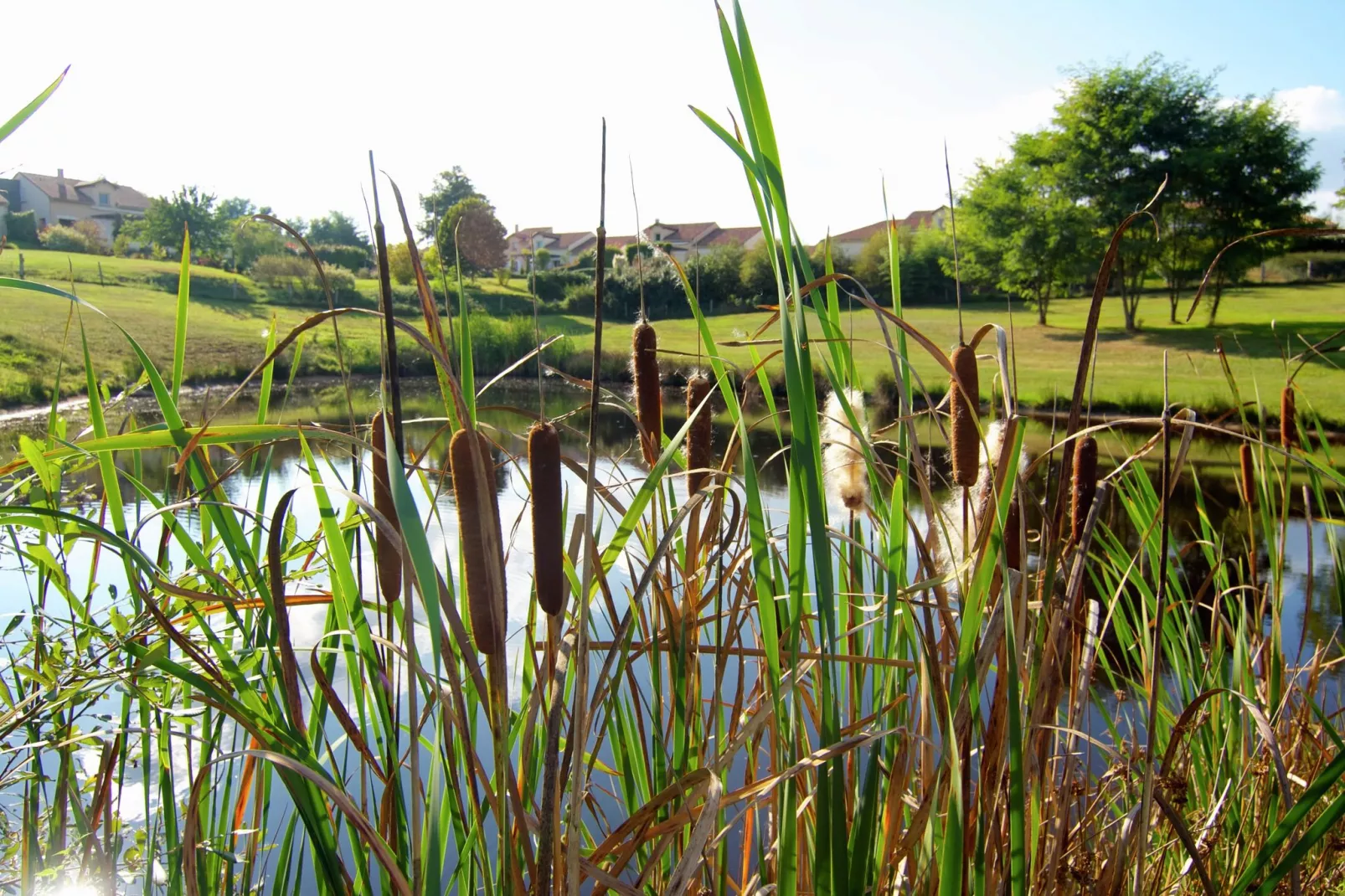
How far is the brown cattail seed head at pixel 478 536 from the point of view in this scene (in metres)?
0.70

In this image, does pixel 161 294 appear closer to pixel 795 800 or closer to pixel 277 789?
pixel 277 789

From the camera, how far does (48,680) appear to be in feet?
3.92

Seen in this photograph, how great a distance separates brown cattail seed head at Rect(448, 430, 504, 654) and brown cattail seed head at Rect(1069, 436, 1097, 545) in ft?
2.88

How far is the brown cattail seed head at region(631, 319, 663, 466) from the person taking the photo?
3.80 feet

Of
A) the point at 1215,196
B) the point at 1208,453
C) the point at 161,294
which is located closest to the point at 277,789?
the point at 1208,453

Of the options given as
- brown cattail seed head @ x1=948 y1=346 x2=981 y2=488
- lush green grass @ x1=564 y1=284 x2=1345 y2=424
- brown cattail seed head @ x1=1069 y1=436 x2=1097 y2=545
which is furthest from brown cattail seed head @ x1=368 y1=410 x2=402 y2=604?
lush green grass @ x1=564 y1=284 x2=1345 y2=424

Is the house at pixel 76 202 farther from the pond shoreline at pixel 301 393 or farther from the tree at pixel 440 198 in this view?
the tree at pixel 440 198

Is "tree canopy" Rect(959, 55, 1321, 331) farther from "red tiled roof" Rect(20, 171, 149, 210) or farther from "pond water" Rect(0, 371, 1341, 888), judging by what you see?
"red tiled roof" Rect(20, 171, 149, 210)

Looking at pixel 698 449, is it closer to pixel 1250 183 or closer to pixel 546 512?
pixel 546 512

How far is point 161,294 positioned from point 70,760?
30.5 meters

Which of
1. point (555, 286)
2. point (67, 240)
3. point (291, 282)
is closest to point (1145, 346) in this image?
point (555, 286)

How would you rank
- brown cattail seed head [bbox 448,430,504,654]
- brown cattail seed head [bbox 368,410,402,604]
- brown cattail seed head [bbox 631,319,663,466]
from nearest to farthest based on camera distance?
brown cattail seed head [bbox 448,430,504,654] → brown cattail seed head [bbox 368,410,402,604] → brown cattail seed head [bbox 631,319,663,466]

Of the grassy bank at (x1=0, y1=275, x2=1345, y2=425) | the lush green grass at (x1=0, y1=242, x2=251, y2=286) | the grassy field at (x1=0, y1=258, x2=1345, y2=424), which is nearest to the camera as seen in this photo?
the grassy bank at (x1=0, y1=275, x2=1345, y2=425)

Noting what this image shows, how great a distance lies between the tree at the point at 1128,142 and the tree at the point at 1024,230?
27.3 inches
